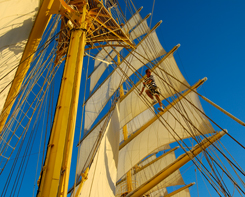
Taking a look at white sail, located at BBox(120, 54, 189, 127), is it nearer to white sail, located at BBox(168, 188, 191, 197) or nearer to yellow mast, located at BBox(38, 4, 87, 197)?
white sail, located at BBox(168, 188, 191, 197)

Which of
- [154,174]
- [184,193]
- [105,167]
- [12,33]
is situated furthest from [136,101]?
[12,33]

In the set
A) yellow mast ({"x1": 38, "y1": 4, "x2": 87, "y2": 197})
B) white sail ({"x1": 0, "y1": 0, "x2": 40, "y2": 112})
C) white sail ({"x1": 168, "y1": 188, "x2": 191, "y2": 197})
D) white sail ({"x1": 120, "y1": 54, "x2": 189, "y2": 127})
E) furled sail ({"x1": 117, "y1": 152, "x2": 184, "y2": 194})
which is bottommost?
yellow mast ({"x1": 38, "y1": 4, "x2": 87, "y2": 197})

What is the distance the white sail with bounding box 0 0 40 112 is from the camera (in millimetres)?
3594

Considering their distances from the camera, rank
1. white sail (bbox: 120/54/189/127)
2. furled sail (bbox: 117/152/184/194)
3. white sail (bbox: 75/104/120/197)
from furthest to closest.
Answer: furled sail (bbox: 117/152/184/194) < white sail (bbox: 120/54/189/127) < white sail (bbox: 75/104/120/197)

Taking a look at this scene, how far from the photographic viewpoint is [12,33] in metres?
3.94

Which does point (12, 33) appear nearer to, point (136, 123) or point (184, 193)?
point (136, 123)

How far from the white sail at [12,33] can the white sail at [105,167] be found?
2.34 metres

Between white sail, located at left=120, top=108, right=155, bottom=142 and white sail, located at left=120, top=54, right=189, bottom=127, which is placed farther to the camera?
white sail, located at left=120, top=108, right=155, bottom=142

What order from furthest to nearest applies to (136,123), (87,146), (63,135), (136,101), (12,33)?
1. (136,123)
2. (87,146)
3. (136,101)
4. (12,33)
5. (63,135)

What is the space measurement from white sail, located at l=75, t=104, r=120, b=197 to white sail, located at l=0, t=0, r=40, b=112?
234 cm

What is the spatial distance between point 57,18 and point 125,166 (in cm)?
889

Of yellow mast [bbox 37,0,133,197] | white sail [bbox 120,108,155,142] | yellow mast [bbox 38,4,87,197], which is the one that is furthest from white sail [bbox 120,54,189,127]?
yellow mast [bbox 38,4,87,197]

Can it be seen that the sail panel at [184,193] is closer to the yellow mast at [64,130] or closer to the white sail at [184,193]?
the white sail at [184,193]

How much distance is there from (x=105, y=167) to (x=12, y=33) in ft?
12.3
